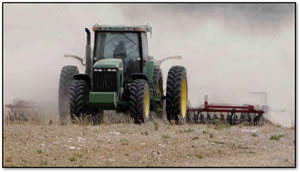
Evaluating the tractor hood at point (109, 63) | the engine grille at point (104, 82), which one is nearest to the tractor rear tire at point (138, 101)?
the engine grille at point (104, 82)

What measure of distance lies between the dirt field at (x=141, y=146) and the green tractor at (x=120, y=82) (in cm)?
58

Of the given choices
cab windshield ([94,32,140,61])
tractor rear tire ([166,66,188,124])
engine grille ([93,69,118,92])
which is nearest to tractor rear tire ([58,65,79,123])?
cab windshield ([94,32,140,61])

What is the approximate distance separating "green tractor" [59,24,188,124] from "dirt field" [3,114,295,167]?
0.58 meters

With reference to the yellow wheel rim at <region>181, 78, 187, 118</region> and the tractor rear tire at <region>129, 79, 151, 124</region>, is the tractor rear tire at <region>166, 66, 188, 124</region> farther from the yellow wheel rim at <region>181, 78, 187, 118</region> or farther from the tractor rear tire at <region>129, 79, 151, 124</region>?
the tractor rear tire at <region>129, 79, 151, 124</region>

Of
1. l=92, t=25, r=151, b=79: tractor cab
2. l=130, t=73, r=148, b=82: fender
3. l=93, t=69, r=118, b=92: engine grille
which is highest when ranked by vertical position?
l=92, t=25, r=151, b=79: tractor cab

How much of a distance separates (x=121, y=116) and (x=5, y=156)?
5496 millimetres

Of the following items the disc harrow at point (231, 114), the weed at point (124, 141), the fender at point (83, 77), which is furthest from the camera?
the disc harrow at point (231, 114)

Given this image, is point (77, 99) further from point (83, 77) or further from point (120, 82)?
point (120, 82)

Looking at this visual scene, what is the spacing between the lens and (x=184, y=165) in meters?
13.3

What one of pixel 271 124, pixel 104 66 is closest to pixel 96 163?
pixel 104 66

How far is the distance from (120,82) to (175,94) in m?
1.58

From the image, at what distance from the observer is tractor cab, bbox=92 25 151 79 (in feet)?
60.9

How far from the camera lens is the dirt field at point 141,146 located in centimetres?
1349

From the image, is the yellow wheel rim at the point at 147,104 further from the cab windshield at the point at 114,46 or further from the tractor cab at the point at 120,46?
the cab windshield at the point at 114,46
